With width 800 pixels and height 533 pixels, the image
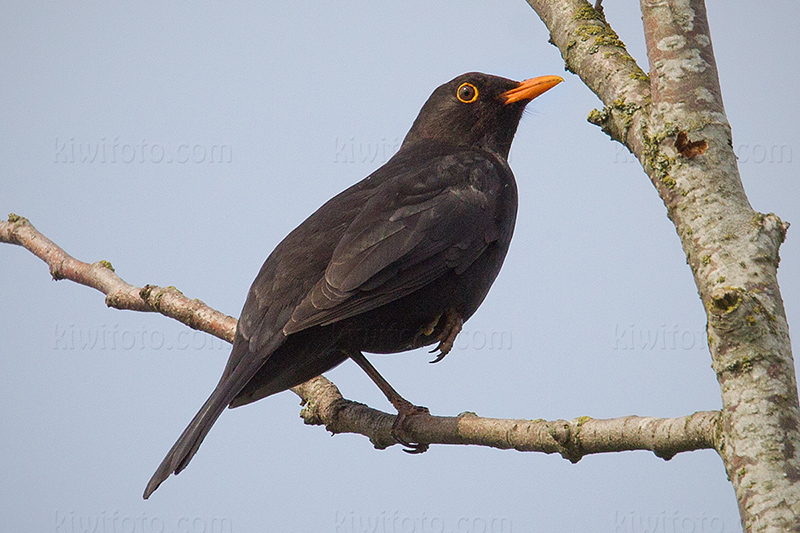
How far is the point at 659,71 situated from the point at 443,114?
9.32ft

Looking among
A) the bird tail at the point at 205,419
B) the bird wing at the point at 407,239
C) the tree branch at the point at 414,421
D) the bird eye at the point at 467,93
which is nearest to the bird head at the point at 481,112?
the bird eye at the point at 467,93

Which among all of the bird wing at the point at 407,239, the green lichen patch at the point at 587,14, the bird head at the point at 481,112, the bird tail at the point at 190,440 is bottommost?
the bird tail at the point at 190,440

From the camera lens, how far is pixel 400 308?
3.95m

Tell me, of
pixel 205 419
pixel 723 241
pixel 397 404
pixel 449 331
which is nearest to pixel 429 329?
pixel 449 331

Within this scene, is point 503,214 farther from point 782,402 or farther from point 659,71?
point 782,402

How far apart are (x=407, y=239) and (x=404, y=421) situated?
848mm

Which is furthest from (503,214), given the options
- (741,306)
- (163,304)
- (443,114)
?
(741,306)

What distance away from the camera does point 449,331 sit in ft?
13.9

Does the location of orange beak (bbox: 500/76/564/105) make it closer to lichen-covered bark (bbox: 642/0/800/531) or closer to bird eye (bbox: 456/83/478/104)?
bird eye (bbox: 456/83/478/104)

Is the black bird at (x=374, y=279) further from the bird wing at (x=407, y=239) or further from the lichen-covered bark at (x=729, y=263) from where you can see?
the lichen-covered bark at (x=729, y=263)

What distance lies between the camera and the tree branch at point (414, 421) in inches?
92.0

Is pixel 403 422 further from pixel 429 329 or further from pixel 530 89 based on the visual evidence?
pixel 530 89

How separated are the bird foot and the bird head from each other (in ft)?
6.25

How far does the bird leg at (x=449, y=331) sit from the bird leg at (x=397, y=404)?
30 cm
